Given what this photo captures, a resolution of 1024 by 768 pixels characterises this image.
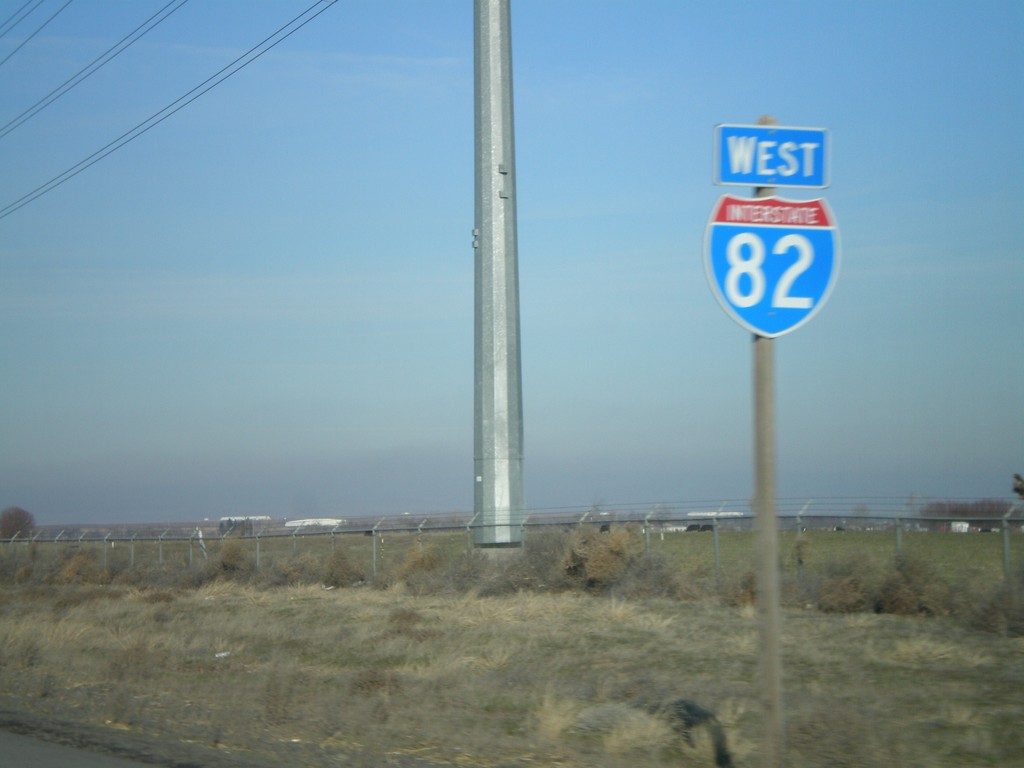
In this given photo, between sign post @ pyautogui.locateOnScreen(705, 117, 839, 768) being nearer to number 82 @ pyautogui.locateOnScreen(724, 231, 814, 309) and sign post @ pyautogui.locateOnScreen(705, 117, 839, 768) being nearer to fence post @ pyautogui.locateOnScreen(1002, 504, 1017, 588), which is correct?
number 82 @ pyautogui.locateOnScreen(724, 231, 814, 309)

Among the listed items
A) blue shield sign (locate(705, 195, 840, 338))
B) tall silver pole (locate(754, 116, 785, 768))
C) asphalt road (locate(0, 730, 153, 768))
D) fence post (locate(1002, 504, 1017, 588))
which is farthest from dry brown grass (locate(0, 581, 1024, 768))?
blue shield sign (locate(705, 195, 840, 338))

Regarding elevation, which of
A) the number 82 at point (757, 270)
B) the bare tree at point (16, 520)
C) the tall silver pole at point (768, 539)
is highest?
the number 82 at point (757, 270)

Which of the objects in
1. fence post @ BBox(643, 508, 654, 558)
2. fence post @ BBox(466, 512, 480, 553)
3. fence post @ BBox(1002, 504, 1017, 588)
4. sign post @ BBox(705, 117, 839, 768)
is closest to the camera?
sign post @ BBox(705, 117, 839, 768)

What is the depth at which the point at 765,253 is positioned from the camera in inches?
279

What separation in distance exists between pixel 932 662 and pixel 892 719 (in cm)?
410

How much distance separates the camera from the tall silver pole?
686 cm

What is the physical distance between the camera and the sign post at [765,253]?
706 cm

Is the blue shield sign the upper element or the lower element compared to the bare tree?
upper

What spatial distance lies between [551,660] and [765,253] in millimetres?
10305

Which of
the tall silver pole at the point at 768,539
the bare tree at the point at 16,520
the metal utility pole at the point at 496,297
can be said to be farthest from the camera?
the bare tree at the point at 16,520

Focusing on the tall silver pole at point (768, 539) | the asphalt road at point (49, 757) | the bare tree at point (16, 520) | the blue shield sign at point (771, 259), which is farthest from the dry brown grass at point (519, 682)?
the bare tree at point (16, 520)

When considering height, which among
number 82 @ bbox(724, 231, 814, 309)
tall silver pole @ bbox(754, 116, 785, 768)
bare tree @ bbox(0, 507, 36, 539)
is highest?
number 82 @ bbox(724, 231, 814, 309)

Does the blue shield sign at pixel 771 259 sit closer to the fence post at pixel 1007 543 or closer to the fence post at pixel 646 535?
the fence post at pixel 1007 543

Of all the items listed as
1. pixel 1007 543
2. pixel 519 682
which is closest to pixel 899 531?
pixel 1007 543
